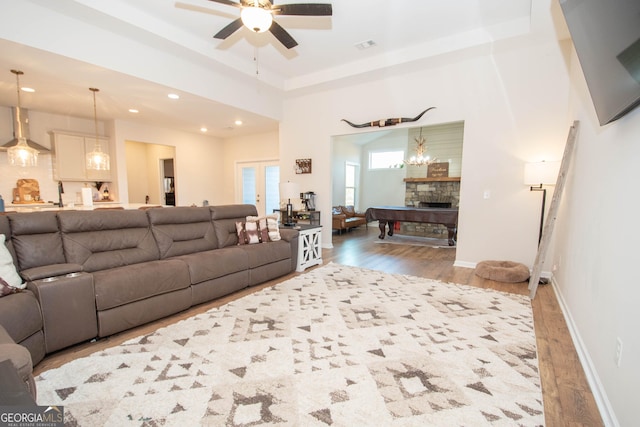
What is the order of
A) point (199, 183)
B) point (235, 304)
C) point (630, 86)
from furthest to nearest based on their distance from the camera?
point (199, 183), point (235, 304), point (630, 86)

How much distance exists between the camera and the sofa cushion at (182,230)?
3084 mm

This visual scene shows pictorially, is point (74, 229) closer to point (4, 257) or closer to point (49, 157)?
point (4, 257)

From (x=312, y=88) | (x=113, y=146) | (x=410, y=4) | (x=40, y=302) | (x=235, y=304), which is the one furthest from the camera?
(x=113, y=146)

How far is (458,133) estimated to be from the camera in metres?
7.58

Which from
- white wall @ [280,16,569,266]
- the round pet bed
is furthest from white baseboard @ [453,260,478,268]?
the round pet bed

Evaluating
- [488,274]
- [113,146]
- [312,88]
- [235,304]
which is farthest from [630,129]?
[113,146]

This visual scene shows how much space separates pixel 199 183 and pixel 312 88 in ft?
13.2

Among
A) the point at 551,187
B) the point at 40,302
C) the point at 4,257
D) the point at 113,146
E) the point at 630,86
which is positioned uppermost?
the point at 113,146

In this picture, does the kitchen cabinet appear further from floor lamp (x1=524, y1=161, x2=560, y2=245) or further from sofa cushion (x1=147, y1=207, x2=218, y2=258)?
floor lamp (x1=524, y1=161, x2=560, y2=245)

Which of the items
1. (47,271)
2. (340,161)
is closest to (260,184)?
(340,161)

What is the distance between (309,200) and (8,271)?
435 cm

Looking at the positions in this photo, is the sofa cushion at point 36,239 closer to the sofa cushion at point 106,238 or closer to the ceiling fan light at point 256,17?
the sofa cushion at point 106,238

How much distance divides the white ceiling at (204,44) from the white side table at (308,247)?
270cm

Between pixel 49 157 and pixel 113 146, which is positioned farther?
pixel 113 146
